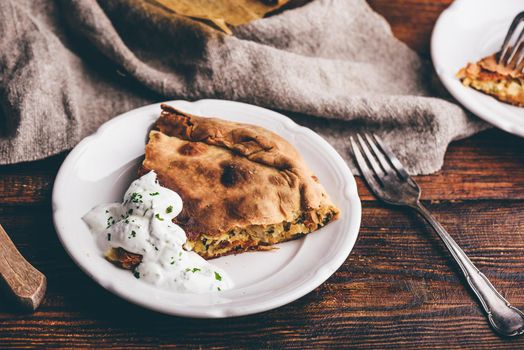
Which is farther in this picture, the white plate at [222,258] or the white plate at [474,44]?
the white plate at [474,44]

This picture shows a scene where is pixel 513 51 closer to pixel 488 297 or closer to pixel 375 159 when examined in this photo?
pixel 375 159

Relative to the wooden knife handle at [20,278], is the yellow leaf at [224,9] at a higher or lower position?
higher

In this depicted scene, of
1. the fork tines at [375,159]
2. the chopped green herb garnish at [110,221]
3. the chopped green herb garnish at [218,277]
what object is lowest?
the fork tines at [375,159]

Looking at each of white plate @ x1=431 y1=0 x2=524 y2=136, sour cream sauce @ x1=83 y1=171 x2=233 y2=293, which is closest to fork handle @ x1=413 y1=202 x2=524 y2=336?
white plate @ x1=431 y1=0 x2=524 y2=136

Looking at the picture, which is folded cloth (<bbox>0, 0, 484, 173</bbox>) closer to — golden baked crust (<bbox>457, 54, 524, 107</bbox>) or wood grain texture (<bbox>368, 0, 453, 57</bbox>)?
golden baked crust (<bbox>457, 54, 524, 107</bbox>)

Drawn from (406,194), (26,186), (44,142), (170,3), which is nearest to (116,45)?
(170,3)

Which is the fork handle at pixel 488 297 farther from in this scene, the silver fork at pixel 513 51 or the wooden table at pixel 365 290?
the silver fork at pixel 513 51

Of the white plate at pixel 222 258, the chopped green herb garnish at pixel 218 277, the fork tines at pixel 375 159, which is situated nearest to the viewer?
the white plate at pixel 222 258

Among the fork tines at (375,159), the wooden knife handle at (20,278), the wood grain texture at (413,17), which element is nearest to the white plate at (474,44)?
the wood grain texture at (413,17)
